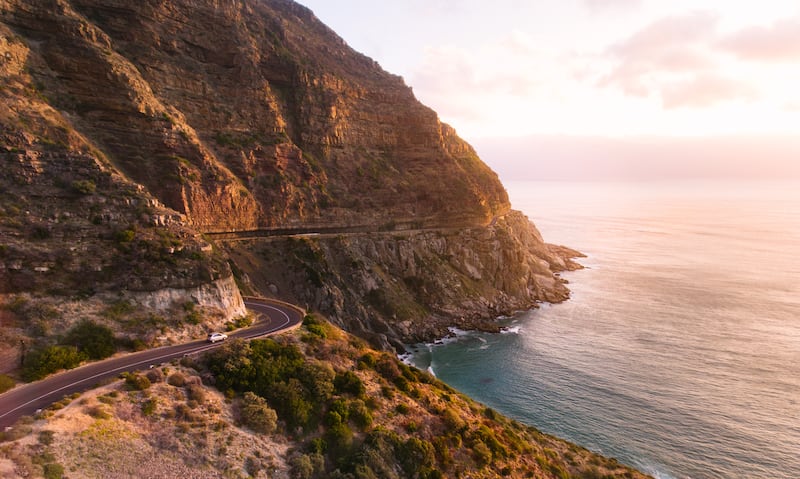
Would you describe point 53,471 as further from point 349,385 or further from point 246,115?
point 246,115

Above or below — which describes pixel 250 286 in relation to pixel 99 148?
below

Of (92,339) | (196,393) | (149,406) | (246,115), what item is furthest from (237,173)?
(149,406)

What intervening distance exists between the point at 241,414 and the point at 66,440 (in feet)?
31.4

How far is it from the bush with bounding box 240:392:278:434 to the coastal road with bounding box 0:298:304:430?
303 inches

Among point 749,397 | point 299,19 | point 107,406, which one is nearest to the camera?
point 107,406

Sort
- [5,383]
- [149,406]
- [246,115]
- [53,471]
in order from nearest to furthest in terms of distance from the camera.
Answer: [53,471]
[149,406]
[5,383]
[246,115]

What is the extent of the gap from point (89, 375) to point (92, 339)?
4561 mm

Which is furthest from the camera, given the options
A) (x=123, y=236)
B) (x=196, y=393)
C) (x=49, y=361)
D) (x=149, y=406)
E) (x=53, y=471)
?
(x=123, y=236)

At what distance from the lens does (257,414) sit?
2880 cm

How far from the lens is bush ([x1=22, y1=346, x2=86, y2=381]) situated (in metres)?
28.7

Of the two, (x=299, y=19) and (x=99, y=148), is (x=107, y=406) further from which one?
(x=299, y=19)

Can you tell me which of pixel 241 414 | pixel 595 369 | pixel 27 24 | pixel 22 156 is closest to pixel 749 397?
pixel 595 369

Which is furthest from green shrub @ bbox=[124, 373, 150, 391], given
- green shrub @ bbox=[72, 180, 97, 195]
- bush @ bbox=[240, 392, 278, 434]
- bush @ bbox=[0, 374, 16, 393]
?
green shrub @ bbox=[72, 180, 97, 195]

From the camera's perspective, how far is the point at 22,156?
39.8 m
